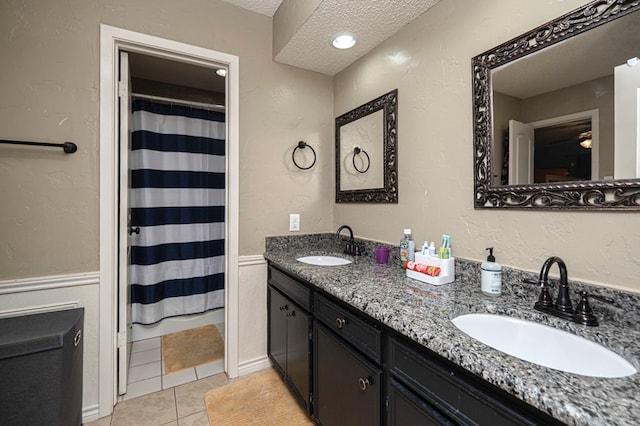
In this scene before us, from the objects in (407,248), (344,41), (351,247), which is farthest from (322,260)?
(344,41)

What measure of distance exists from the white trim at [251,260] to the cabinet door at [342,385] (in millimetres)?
785

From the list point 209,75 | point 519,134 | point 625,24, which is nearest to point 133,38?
point 209,75

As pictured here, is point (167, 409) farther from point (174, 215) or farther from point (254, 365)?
point (174, 215)

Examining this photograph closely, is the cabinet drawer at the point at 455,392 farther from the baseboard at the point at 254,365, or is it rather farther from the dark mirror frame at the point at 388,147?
the baseboard at the point at 254,365

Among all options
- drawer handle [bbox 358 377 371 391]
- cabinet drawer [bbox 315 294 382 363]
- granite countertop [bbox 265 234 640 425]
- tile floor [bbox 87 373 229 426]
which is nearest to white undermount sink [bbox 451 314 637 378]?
granite countertop [bbox 265 234 640 425]

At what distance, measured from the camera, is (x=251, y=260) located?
2.04 m

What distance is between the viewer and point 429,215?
5.05ft

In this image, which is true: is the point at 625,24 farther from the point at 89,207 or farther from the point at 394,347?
the point at 89,207

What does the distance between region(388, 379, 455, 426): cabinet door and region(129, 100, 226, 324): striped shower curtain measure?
2225mm

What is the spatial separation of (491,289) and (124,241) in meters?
2.02

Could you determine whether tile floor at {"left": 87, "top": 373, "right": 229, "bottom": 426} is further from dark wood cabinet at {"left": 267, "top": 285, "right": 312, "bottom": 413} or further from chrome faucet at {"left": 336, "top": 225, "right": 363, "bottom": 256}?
chrome faucet at {"left": 336, "top": 225, "right": 363, "bottom": 256}

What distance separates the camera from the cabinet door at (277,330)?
5.88 ft

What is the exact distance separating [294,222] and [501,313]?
4.91ft

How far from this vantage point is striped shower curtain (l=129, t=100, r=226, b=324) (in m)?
2.45
